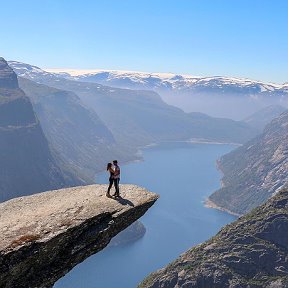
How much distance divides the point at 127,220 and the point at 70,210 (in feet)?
17.4

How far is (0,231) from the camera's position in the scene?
101 feet

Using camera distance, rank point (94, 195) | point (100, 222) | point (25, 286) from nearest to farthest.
Answer: 1. point (25, 286)
2. point (100, 222)
3. point (94, 195)

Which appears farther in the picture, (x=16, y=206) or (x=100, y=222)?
(x=16, y=206)

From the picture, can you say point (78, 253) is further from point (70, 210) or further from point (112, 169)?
point (112, 169)

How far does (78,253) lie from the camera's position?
113 feet

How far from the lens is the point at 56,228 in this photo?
3125 centimetres

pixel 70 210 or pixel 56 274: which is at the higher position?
pixel 70 210

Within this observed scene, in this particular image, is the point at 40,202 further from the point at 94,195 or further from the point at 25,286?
the point at 25,286

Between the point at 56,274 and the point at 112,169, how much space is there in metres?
Answer: 9.67

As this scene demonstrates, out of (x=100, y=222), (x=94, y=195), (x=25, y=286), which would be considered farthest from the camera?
(x=94, y=195)

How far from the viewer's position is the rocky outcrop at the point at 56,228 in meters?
29.9

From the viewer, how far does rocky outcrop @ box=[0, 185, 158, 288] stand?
98.1 feet

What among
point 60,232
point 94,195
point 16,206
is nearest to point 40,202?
point 16,206

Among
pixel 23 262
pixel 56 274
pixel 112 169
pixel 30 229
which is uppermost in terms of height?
pixel 112 169
